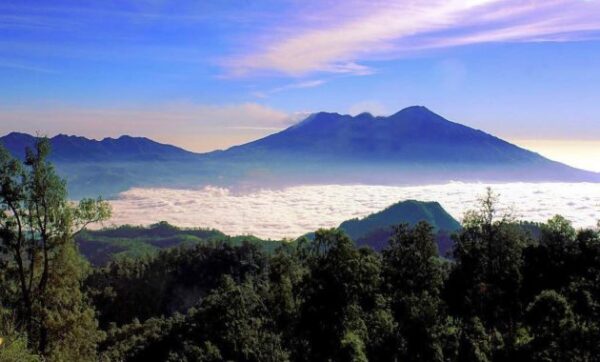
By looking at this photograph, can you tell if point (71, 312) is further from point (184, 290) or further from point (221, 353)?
point (184, 290)

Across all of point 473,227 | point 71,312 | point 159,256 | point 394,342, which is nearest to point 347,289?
point 394,342

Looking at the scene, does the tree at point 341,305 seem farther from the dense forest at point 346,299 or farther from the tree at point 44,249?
the tree at point 44,249

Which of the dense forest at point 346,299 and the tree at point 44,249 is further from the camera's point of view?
the dense forest at point 346,299

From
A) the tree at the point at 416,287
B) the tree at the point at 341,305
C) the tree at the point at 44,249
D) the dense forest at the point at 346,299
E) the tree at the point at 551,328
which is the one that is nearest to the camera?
the tree at the point at 44,249

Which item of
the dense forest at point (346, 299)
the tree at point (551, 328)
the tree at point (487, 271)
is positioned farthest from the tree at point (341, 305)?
the tree at point (551, 328)

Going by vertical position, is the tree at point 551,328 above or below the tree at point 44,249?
below

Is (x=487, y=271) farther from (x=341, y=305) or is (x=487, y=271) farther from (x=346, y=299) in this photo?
(x=341, y=305)
